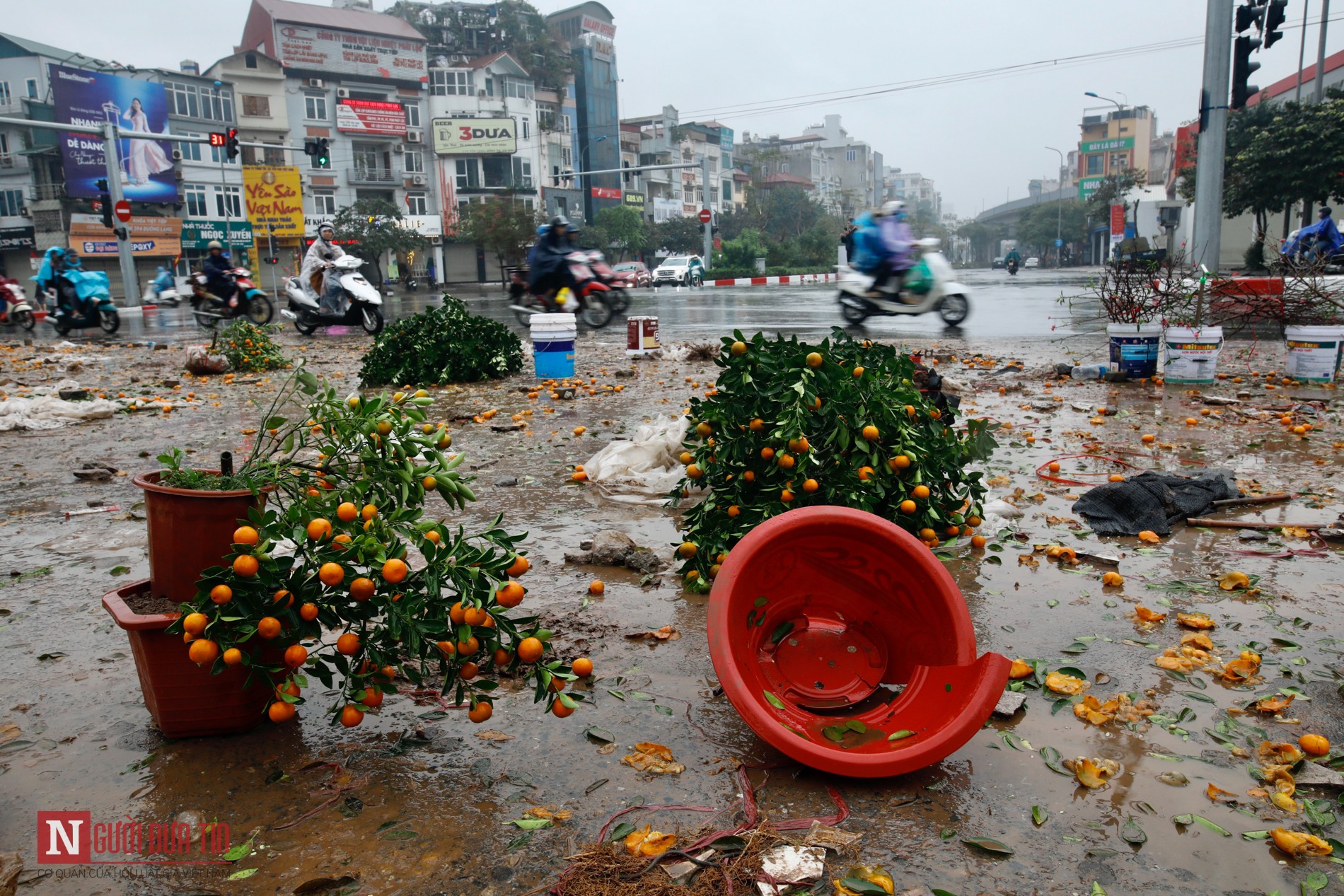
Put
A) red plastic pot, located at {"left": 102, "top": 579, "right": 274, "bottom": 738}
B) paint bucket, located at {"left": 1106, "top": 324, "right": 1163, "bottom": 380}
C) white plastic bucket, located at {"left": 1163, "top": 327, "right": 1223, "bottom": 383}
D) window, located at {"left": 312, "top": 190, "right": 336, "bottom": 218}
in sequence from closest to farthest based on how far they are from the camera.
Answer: red plastic pot, located at {"left": 102, "top": 579, "right": 274, "bottom": 738}
white plastic bucket, located at {"left": 1163, "top": 327, "right": 1223, "bottom": 383}
paint bucket, located at {"left": 1106, "top": 324, "right": 1163, "bottom": 380}
window, located at {"left": 312, "top": 190, "right": 336, "bottom": 218}

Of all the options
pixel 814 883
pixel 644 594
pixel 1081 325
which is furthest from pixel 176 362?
pixel 1081 325

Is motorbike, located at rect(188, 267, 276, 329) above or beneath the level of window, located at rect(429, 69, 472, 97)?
beneath

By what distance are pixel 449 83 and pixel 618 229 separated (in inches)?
551

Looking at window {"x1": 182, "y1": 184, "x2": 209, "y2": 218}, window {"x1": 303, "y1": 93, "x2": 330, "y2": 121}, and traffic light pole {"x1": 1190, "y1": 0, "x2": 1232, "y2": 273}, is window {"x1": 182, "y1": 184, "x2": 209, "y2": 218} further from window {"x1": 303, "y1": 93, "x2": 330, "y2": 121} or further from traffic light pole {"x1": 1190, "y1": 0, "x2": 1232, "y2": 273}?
traffic light pole {"x1": 1190, "y1": 0, "x2": 1232, "y2": 273}

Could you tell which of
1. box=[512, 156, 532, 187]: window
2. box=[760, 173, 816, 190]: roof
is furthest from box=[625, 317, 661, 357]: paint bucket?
box=[760, 173, 816, 190]: roof

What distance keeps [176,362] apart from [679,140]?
65332 millimetres

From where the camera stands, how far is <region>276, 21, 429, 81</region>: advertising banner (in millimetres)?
48688

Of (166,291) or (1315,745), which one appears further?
(166,291)

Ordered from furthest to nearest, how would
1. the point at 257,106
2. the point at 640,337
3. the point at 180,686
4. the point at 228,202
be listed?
the point at 257,106
the point at 228,202
the point at 640,337
the point at 180,686

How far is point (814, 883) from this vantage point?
→ 1938mm

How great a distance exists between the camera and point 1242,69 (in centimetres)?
1155

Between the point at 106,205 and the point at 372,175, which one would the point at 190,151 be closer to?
the point at 372,175

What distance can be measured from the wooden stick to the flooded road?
0.06 metres

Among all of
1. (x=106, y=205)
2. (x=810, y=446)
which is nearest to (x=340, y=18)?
(x=106, y=205)
